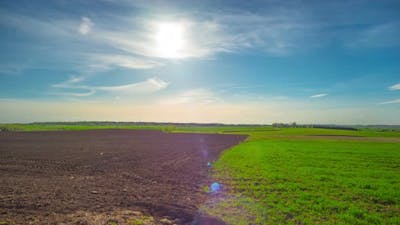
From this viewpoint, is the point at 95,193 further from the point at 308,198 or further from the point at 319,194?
the point at 319,194

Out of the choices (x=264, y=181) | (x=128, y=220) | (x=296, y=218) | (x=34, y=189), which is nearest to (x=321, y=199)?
(x=296, y=218)

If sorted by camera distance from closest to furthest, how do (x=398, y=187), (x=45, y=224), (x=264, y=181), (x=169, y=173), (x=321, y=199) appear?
(x=45, y=224) < (x=321, y=199) < (x=398, y=187) < (x=264, y=181) < (x=169, y=173)

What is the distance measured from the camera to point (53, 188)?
11.9 meters

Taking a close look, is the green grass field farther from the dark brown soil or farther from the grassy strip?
the dark brown soil

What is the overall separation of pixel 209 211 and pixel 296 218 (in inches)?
130

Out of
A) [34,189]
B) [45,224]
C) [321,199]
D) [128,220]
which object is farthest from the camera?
[34,189]

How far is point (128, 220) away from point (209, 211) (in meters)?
3.15

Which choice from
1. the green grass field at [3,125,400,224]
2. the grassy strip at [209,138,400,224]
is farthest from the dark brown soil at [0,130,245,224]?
the grassy strip at [209,138,400,224]

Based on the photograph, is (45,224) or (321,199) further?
(321,199)

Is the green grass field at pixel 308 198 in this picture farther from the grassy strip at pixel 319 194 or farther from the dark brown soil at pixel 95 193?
the dark brown soil at pixel 95 193

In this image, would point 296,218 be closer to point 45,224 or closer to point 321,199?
point 321,199

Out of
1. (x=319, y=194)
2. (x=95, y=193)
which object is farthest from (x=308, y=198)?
(x=95, y=193)

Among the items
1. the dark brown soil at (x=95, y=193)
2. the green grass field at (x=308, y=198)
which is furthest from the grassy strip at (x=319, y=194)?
the dark brown soil at (x=95, y=193)

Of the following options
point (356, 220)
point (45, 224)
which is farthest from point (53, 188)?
point (356, 220)
